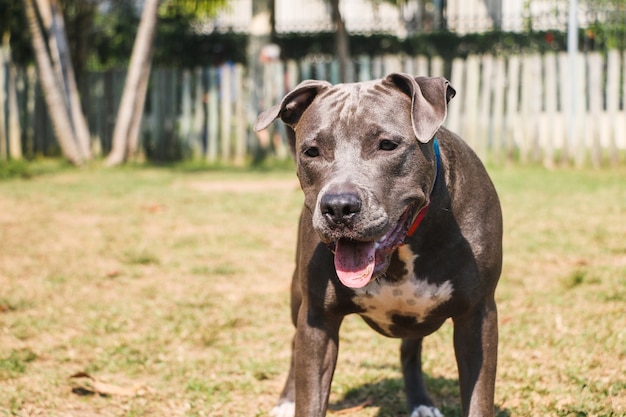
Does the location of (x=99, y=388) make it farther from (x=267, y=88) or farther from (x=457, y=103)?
(x=267, y=88)

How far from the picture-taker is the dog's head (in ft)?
10.3

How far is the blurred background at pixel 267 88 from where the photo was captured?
13.1 m

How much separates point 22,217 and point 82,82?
22.5 ft

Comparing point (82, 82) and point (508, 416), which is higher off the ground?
point (82, 82)

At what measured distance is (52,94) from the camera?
13.6m

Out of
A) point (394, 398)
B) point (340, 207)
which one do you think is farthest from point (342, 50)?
point (340, 207)

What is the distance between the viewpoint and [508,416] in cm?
413

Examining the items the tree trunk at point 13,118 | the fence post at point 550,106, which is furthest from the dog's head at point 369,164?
the tree trunk at point 13,118

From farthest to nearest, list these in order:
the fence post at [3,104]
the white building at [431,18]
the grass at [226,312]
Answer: the white building at [431,18]
the fence post at [3,104]
the grass at [226,312]

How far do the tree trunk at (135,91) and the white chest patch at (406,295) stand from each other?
1082 centimetres

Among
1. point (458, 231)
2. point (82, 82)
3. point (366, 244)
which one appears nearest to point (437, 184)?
point (458, 231)

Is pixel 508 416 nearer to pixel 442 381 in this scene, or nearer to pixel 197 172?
pixel 442 381

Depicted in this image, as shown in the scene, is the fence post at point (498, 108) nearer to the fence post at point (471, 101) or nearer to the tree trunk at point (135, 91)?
the fence post at point (471, 101)

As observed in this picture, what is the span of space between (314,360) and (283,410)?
0.84 metres
